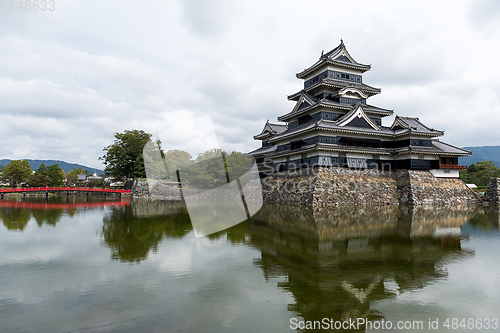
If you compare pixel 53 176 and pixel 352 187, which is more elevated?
pixel 53 176

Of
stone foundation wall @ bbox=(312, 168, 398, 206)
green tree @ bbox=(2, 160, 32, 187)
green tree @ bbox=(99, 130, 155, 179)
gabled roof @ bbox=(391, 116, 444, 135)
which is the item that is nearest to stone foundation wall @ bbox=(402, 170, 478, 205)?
stone foundation wall @ bbox=(312, 168, 398, 206)

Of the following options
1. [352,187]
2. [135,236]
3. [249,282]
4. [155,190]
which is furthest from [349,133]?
[155,190]

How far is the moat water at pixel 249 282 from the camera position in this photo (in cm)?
471

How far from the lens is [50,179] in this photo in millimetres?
57656

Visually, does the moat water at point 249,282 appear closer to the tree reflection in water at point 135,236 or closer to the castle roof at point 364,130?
the tree reflection in water at point 135,236

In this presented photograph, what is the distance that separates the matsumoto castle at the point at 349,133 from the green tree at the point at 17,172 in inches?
2296

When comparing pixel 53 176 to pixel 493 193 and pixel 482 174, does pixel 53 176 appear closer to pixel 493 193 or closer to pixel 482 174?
pixel 493 193

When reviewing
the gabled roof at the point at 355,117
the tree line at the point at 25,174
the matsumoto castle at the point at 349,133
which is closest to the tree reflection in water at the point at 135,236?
the matsumoto castle at the point at 349,133

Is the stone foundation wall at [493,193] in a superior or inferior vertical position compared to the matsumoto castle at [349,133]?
inferior

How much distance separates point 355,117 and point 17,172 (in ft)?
224

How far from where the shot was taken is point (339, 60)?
30.5m

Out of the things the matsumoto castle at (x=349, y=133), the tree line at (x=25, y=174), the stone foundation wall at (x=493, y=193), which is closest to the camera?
the matsumoto castle at (x=349, y=133)

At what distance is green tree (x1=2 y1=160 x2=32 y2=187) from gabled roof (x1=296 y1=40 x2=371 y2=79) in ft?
206

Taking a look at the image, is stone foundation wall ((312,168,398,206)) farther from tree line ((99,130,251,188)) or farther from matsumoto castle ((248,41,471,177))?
tree line ((99,130,251,188))
